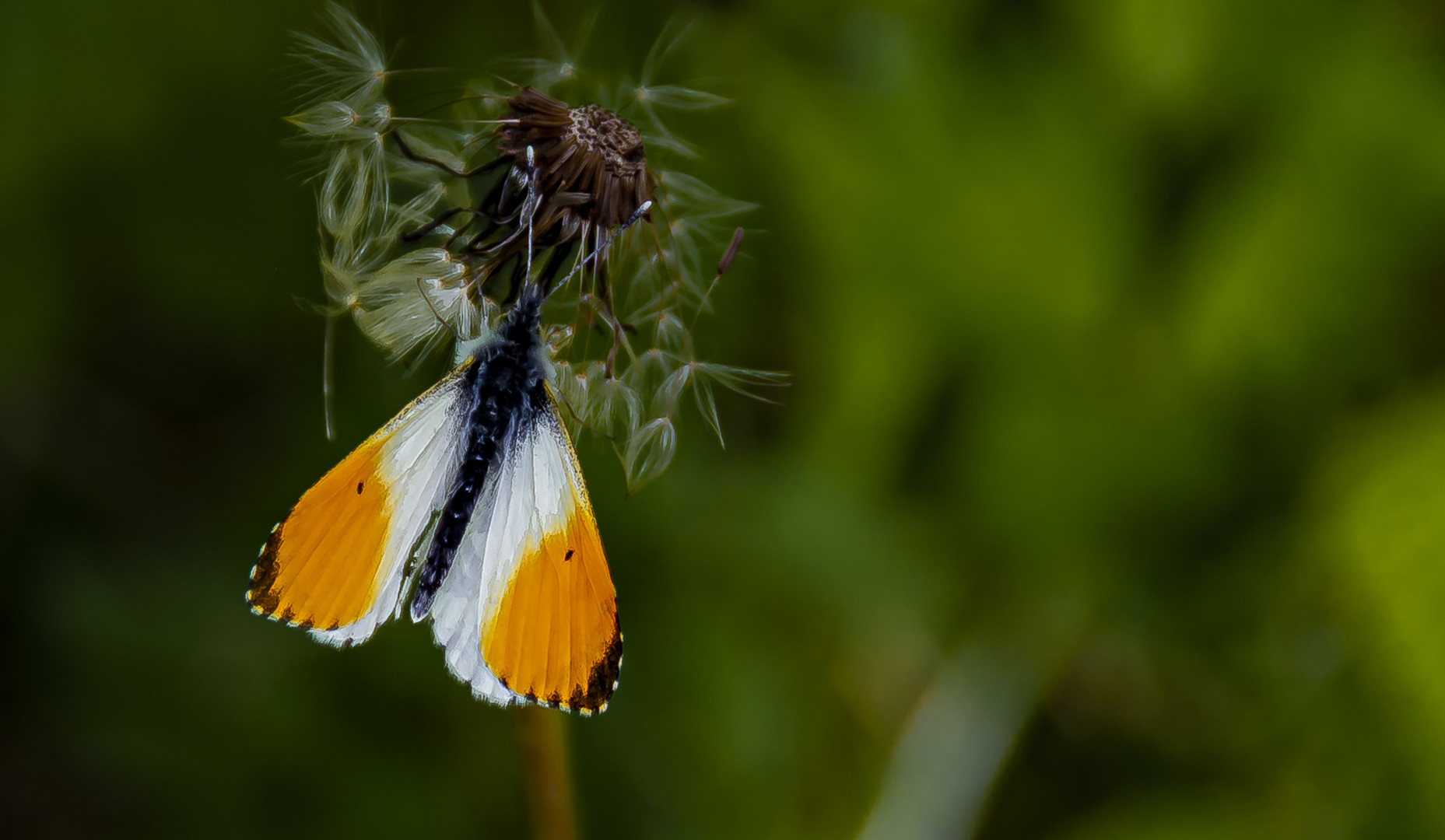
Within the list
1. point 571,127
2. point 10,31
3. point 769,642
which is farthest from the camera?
point 769,642

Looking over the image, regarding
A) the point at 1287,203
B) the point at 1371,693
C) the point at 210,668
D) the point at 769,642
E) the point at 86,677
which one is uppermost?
the point at 1287,203

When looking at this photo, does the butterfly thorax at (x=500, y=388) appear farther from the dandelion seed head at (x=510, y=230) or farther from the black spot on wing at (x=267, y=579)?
the black spot on wing at (x=267, y=579)

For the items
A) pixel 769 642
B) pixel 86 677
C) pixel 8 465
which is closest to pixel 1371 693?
pixel 769 642

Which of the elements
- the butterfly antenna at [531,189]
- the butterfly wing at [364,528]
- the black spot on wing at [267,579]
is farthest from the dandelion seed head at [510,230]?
the black spot on wing at [267,579]

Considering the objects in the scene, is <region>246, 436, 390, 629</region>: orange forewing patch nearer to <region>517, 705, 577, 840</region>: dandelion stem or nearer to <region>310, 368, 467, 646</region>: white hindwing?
<region>310, 368, 467, 646</region>: white hindwing

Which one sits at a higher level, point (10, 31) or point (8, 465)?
point (10, 31)

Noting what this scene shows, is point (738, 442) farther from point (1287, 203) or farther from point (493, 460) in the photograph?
point (1287, 203)

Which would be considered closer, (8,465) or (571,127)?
(571,127)

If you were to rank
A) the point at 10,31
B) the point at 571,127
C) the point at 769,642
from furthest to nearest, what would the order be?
the point at 769,642, the point at 10,31, the point at 571,127

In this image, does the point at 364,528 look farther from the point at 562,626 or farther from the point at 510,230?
the point at 510,230
